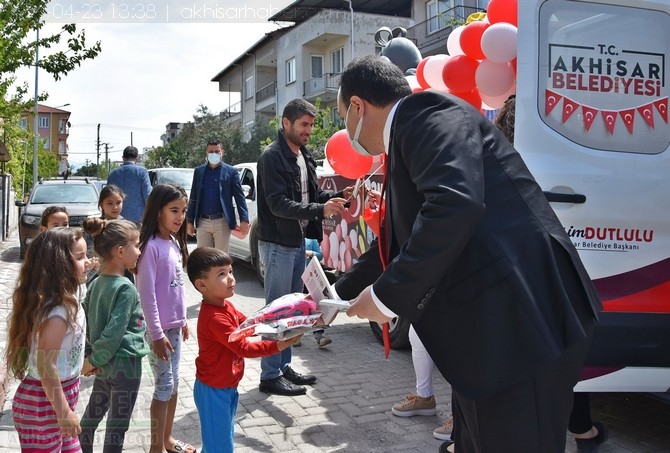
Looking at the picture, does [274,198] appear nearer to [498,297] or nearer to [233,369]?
[233,369]

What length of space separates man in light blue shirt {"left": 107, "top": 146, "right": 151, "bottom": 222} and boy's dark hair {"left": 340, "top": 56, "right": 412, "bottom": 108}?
5.22 meters

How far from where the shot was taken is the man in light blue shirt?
702cm

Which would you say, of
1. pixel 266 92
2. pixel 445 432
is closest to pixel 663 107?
pixel 445 432

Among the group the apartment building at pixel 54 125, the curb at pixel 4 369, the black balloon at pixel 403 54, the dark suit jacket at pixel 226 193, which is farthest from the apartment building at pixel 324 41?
the apartment building at pixel 54 125

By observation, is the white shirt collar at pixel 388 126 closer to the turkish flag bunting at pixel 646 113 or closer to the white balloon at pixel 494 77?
the turkish flag bunting at pixel 646 113

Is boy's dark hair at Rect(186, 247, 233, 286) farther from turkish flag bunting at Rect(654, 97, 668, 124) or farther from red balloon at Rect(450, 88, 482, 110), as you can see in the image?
turkish flag bunting at Rect(654, 97, 668, 124)

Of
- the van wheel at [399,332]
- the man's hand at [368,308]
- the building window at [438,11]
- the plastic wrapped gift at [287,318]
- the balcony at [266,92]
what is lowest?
the van wheel at [399,332]

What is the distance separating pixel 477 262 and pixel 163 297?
6.93 feet

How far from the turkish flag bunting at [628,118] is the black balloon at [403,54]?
6.73 feet

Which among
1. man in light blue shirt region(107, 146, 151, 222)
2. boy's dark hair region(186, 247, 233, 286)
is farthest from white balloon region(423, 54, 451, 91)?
man in light blue shirt region(107, 146, 151, 222)

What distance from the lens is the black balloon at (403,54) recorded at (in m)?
4.95

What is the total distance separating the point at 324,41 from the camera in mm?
32000

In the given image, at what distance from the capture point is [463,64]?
4.19m

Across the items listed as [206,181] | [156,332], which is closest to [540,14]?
[156,332]
